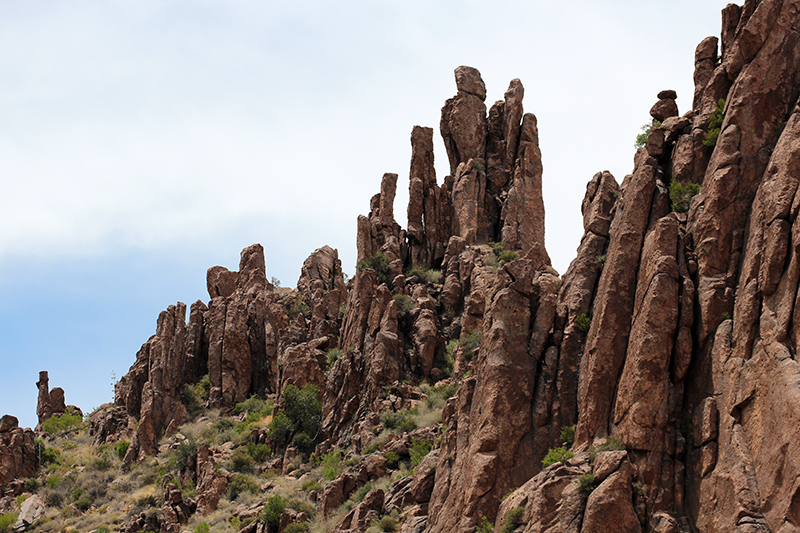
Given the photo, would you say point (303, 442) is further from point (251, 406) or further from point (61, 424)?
point (61, 424)

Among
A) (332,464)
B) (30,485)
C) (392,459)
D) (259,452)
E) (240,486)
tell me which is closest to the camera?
(392,459)

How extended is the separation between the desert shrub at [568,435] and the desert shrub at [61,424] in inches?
2653

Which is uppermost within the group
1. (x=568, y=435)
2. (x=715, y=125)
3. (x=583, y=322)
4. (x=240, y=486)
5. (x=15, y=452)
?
(x=715, y=125)

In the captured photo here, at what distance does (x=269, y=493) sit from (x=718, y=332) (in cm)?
3377

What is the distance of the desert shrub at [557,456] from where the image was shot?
30.2 m

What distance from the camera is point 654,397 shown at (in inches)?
1113

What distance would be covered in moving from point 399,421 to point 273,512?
9372mm

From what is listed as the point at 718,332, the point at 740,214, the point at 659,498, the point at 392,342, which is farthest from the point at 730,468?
the point at 392,342

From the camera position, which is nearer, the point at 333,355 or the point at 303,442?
the point at 303,442

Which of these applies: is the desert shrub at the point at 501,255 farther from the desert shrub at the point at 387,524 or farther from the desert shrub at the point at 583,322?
the desert shrub at the point at 583,322

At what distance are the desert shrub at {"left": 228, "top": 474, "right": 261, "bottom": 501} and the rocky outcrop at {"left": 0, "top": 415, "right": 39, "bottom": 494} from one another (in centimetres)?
2571

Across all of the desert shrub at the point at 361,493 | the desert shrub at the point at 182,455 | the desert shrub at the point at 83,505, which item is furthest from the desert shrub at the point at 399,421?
the desert shrub at the point at 83,505

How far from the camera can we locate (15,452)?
7238cm

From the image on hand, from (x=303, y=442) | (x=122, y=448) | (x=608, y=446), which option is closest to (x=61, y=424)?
(x=122, y=448)
